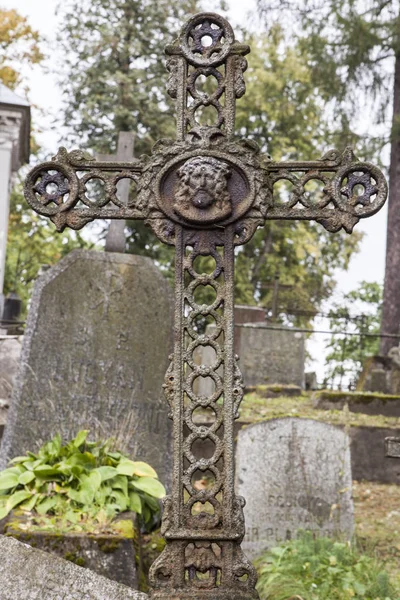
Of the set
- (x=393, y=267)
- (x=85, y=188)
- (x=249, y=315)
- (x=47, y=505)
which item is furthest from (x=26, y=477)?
(x=393, y=267)

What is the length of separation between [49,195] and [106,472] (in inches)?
87.6

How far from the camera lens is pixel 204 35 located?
384cm

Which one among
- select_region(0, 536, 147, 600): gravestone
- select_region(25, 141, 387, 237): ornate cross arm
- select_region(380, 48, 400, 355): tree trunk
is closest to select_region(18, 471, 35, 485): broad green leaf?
select_region(25, 141, 387, 237): ornate cross arm

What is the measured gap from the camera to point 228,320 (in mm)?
3641

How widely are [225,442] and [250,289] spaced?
784 inches

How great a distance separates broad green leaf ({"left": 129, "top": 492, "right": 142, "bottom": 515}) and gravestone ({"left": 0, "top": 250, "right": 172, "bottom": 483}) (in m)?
1.28

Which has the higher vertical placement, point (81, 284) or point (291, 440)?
point (81, 284)

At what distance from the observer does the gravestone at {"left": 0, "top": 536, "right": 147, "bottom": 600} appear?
108 inches

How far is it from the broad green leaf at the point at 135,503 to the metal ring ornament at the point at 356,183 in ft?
8.60

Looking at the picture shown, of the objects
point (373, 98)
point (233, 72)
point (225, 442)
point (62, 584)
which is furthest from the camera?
point (373, 98)

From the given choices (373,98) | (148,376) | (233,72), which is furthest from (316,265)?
(233,72)

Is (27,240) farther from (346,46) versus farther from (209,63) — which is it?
(209,63)

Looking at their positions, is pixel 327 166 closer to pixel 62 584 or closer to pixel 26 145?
pixel 62 584

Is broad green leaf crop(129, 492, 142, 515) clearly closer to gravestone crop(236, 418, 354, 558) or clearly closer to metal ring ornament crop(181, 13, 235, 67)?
gravestone crop(236, 418, 354, 558)
